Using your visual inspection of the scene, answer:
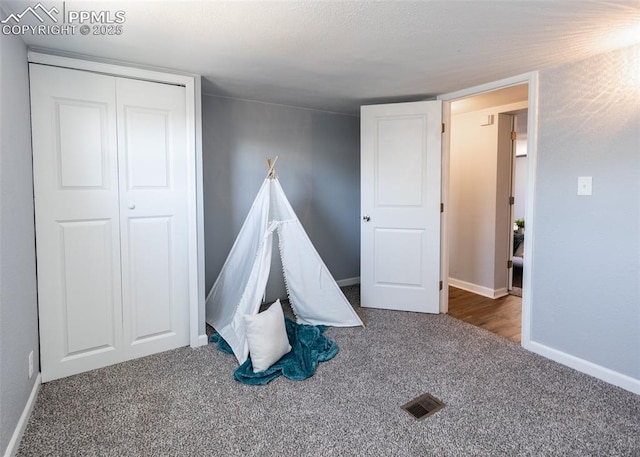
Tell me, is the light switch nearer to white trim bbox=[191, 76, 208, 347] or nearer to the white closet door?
white trim bbox=[191, 76, 208, 347]

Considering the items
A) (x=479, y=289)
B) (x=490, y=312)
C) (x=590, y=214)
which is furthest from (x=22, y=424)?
(x=479, y=289)

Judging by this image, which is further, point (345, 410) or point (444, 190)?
point (444, 190)

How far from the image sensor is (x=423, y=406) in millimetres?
2004

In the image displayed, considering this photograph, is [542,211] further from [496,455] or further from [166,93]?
[166,93]

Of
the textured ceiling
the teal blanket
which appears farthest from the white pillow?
the textured ceiling

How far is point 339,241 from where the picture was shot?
4359 mm

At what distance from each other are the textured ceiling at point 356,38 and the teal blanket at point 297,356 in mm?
1939

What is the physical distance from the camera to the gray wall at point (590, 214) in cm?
214

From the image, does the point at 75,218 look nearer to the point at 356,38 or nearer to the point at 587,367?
the point at 356,38

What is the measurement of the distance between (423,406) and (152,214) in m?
2.08

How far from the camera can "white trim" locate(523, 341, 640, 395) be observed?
216 centimetres

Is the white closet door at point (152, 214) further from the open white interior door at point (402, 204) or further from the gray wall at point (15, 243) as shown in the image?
the open white interior door at point (402, 204)

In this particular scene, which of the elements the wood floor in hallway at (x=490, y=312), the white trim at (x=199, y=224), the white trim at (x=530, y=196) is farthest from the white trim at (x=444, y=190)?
the white trim at (x=199, y=224)

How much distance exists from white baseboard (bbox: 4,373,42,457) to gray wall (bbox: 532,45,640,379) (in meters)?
3.08
